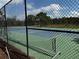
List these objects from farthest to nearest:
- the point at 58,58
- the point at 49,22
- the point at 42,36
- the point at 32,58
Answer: the point at 32,58 < the point at 42,36 < the point at 49,22 < the point at 58,58

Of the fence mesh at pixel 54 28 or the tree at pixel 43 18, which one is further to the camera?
the tree at pixel 43 18

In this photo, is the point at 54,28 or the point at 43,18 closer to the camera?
the point at 54,28

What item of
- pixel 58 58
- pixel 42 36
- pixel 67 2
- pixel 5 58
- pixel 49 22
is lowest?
pixel 5 58

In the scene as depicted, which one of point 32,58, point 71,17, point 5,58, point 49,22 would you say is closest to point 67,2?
point 71,17

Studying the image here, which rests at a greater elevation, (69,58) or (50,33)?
(50,33)

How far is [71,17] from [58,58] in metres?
0.75

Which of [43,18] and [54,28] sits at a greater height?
[43,18]

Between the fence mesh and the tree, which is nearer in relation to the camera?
the fence mesh

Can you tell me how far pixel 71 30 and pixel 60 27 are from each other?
0.33 m

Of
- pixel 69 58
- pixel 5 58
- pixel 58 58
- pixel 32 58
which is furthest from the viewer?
pixel 5 58

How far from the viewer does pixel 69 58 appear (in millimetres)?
2834

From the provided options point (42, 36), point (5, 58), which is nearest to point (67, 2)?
point (42, 36)

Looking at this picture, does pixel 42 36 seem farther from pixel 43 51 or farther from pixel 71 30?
pixel 71 30

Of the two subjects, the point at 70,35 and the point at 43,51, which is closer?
the point at 70,35
